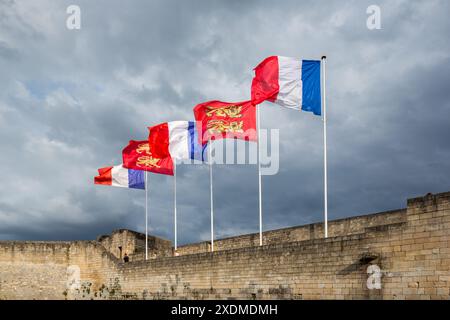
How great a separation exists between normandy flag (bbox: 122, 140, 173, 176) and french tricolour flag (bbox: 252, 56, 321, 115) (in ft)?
31.6

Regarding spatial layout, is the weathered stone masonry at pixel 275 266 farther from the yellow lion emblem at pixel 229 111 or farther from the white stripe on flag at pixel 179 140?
the yellow lion emblem at pixel 229 111

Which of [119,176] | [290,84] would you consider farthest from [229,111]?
[119,176]

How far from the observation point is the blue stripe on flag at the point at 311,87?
660 inches

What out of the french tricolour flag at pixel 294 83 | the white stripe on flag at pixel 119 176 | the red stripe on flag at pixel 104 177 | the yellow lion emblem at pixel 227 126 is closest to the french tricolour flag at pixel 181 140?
the yellow lion emblem at pixel 227 126

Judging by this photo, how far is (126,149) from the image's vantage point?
26.8 meters

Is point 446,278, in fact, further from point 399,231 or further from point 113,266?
point 113,266

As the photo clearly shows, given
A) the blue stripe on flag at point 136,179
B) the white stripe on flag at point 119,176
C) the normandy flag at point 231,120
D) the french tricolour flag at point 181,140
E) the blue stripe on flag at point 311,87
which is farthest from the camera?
the blue stripe on flag at point 136,179

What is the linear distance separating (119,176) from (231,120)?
10.0 meters

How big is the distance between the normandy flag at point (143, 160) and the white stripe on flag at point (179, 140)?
2.17 meters

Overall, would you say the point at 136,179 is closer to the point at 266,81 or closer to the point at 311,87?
the point at 266,81

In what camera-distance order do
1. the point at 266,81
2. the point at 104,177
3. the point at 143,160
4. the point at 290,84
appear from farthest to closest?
the point at 104,177 < the point at 143,160 < the point at 266,81 < the point at 290,84

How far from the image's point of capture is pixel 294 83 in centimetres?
1686

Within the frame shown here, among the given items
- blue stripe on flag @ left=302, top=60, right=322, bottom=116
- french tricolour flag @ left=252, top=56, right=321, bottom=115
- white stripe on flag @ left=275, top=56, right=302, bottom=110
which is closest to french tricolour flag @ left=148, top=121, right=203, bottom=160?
french tricolour flag @ left=252, top=56, right=321, bottom=115
